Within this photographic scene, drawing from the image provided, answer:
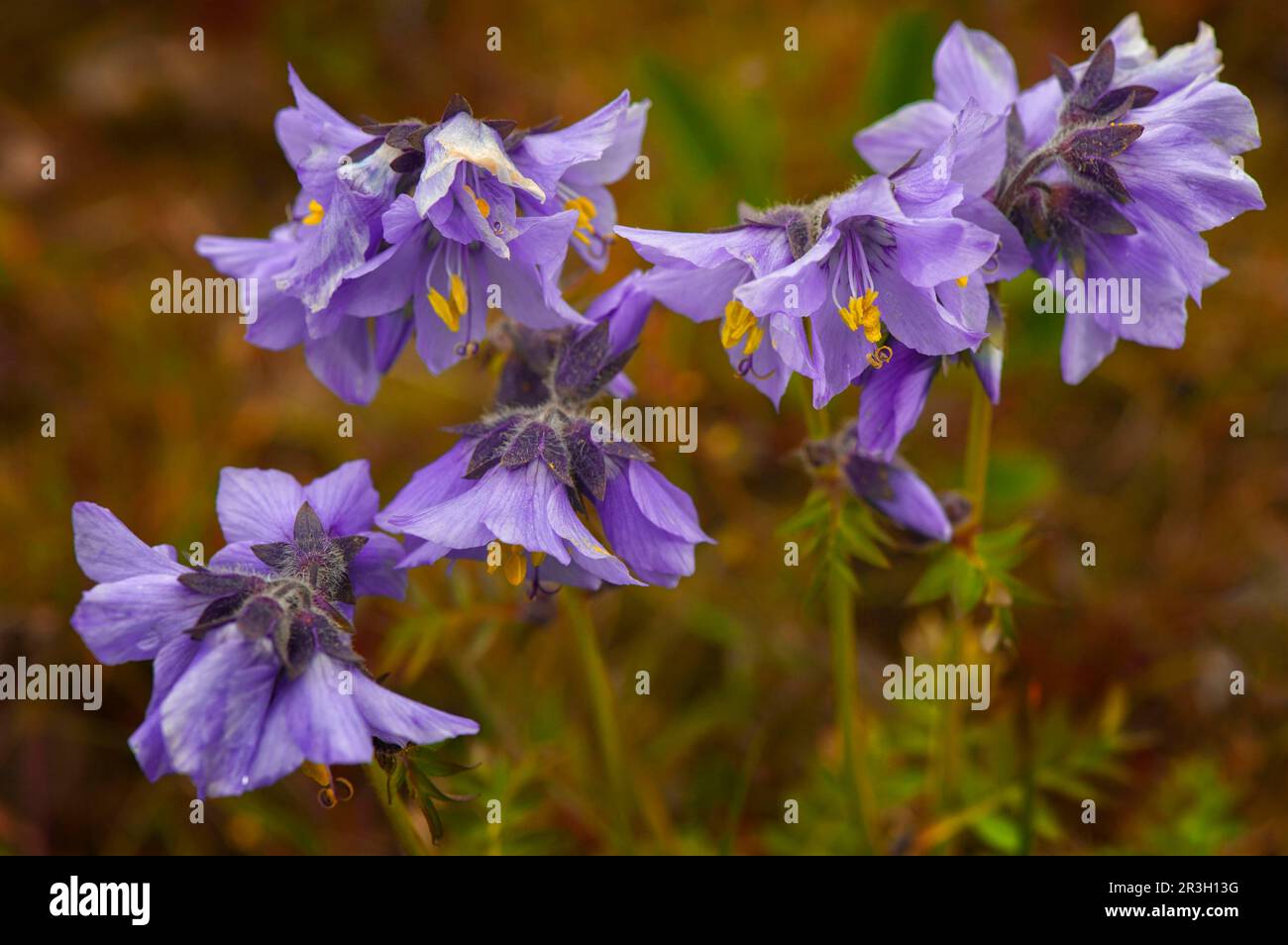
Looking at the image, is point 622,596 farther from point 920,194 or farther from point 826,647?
point 920,194

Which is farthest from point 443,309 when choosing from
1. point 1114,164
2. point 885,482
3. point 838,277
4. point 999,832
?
point 999,832

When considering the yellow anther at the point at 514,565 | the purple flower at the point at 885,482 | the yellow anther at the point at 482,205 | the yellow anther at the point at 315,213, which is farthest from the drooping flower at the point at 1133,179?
the yellow anther at the point at 315,213

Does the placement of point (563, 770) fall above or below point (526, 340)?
below

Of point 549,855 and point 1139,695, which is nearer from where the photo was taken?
point 549,855

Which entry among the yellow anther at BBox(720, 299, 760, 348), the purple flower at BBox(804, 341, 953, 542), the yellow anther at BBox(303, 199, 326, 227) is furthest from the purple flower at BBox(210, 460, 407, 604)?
the purple flower at BBox(804, 341, 953, 542)

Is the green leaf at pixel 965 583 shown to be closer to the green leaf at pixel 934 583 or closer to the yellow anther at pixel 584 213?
the green leaf at pixel 934 583

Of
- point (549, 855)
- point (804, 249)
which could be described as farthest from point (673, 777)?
point (804, 249)
